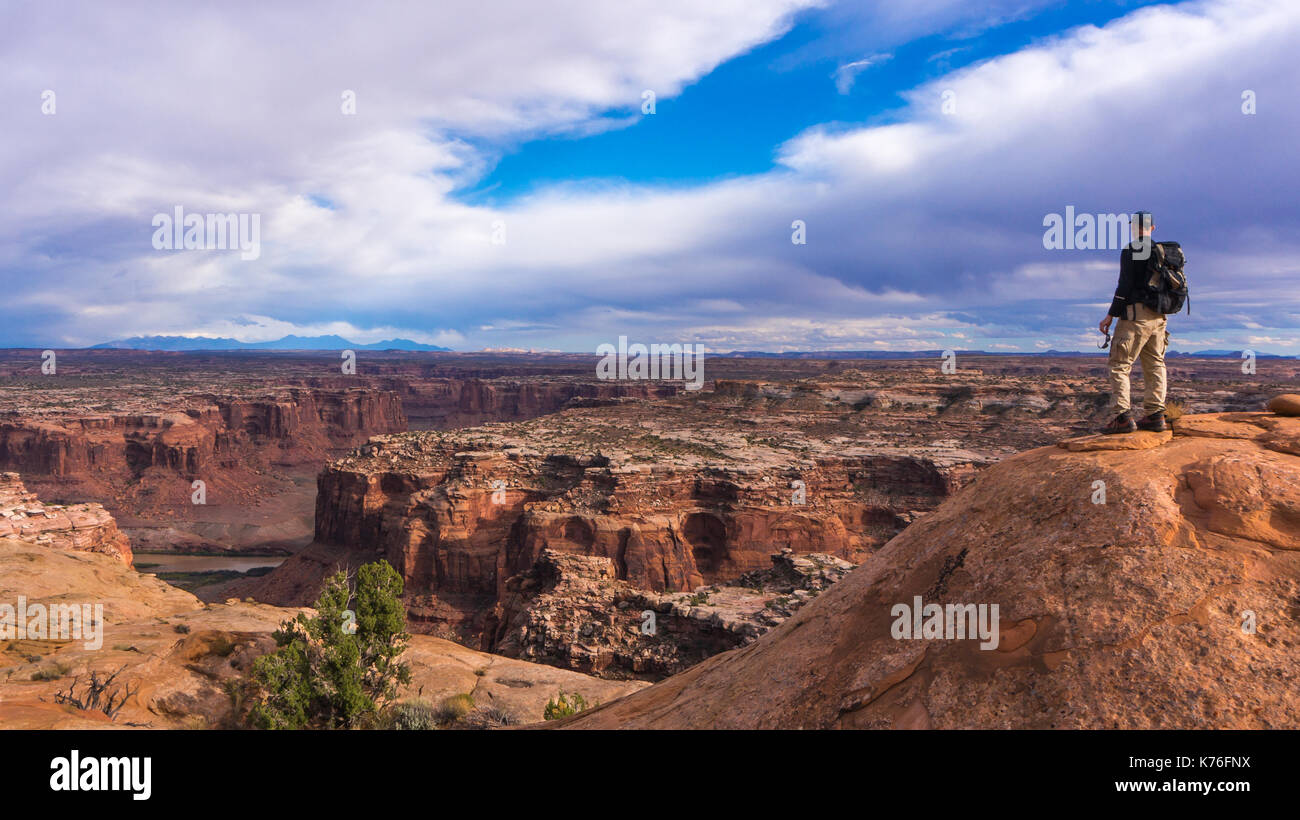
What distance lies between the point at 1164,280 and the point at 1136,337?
2.63 feet

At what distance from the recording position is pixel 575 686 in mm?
17000

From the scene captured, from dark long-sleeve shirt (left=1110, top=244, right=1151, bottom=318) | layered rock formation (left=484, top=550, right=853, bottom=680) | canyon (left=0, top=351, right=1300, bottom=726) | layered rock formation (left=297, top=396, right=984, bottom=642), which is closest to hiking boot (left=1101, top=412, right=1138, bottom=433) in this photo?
canyon (left=0, top=351, right=1300, bottom=726)

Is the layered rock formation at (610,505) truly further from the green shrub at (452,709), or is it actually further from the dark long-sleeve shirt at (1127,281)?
the dark long-sleeve shirt at (1127,281)

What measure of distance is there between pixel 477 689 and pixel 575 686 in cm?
278

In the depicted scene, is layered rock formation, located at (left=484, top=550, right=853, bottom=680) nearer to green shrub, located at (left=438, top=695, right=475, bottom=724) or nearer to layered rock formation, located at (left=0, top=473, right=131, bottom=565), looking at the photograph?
green shrub, located at (left=438, top=695, right=475, bottom=724)

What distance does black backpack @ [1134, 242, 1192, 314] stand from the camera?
7832 millimetres

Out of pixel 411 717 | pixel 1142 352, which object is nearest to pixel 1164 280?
pixel 1142 352

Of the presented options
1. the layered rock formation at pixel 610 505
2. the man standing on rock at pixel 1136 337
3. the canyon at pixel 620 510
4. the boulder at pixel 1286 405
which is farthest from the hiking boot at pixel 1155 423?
the layered rock formation at pixel 610 505

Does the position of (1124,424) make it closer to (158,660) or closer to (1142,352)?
(1142,352)

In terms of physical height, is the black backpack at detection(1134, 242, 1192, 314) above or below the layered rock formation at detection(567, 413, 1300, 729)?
above

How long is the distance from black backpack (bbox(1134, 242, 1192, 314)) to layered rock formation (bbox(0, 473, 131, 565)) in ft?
154
